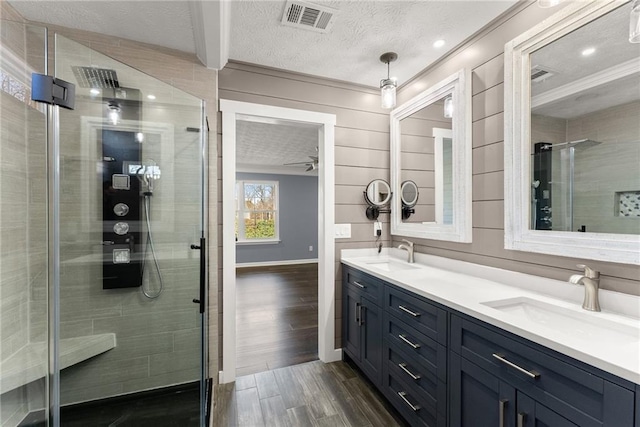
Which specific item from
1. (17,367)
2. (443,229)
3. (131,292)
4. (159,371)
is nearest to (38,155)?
(131,292)

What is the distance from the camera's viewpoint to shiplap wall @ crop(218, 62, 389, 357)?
2.37m

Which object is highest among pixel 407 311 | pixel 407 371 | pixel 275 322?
pixel 407 311

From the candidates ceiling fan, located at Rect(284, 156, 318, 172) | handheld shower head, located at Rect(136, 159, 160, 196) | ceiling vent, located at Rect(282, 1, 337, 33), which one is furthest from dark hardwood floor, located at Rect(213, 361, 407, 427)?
ceiling fan, located at Rect(284, 156, 318, 172)

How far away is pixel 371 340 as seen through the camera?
6.88 ft

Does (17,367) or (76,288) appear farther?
(76,288)

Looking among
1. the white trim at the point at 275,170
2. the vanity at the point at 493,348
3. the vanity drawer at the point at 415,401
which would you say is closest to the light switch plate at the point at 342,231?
the vanity at the point at 493,348

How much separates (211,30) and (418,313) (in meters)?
2.12

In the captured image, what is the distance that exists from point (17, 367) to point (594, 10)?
346 cm

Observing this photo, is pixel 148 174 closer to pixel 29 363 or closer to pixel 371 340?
pixel 29 363

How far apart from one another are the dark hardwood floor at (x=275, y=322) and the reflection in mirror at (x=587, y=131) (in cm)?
230

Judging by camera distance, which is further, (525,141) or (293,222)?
(293,222)

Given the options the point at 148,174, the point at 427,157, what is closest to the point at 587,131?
the point at 427,157

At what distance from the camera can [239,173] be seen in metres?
6.84

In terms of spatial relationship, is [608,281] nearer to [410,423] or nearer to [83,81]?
[410,423]
